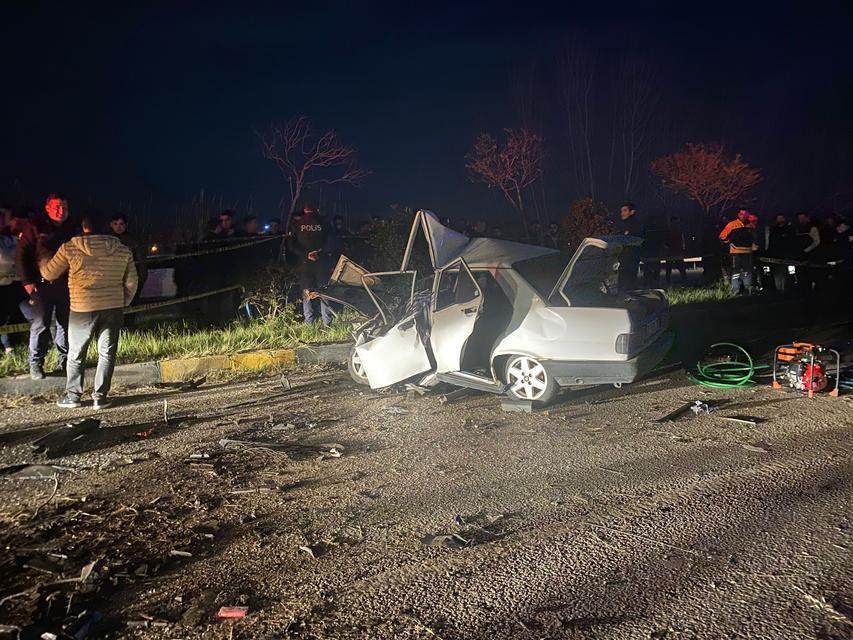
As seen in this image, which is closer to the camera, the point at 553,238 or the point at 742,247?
the point at 742,247

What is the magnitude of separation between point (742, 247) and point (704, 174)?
19956 millimetres

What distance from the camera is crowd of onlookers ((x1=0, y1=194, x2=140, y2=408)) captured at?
21.6 feet

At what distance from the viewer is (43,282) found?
7.41 m

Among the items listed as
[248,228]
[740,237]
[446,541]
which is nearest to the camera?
[446,541]

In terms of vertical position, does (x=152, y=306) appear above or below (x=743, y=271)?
below

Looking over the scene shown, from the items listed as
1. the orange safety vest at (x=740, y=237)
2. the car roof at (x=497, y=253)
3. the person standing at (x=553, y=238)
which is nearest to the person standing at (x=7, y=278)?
the car roof at (x=497, y=253)

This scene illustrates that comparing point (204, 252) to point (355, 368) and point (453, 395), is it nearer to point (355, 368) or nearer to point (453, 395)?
point (355, 368)

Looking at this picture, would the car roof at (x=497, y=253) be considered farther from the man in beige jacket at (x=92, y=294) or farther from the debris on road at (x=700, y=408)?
the man in beige jacket at (x=92, y=294)

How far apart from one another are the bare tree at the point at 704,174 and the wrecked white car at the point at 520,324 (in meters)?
26.2

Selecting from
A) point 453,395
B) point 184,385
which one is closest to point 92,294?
point 184,385

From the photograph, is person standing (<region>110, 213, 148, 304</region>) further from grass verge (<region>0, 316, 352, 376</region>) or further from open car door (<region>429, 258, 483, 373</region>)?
open car door (<region>429, 258, 483, 373</region>)

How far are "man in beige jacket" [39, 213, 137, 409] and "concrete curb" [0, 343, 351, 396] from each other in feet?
3.04

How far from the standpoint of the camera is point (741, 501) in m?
3.90

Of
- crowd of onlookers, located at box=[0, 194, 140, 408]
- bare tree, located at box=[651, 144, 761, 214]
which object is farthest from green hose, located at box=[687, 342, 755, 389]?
bare tree, located at box=[651, 144, 761, 214]
